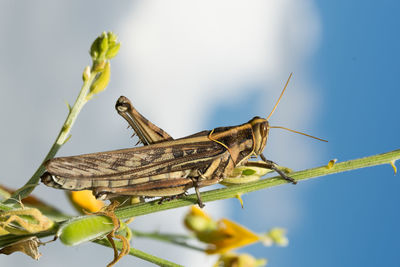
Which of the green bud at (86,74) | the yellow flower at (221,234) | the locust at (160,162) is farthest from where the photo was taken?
the yellow flower at (221,234)

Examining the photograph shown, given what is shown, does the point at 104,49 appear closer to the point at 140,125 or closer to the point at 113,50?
the point at 113,50

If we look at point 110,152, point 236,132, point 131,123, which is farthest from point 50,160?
point 236,132

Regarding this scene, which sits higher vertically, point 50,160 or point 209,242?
point 209,242

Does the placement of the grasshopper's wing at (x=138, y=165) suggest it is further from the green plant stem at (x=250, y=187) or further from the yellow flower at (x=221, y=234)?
the yellow flower at (x=221, y=234)

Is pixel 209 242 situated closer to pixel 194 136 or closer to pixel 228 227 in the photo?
pixel 228 227

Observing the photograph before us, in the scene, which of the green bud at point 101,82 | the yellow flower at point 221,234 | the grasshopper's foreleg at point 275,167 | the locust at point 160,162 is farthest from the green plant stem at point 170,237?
the green bud at point 101,82
